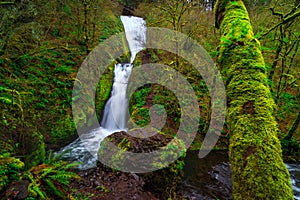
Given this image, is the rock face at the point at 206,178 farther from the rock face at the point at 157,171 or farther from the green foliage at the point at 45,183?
the green foliage at the point at 45,183

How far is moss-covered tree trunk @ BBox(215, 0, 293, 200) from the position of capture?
1.53 metres

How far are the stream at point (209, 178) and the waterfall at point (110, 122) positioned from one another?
133 inches

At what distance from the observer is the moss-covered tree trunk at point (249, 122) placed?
1525 mm

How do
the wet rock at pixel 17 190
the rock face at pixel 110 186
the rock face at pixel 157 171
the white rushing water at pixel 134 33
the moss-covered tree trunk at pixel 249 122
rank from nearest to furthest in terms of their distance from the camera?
the moss-covered tree trunk at pixel 249 122
the wet rock at pixel 17 190
the rock face at pixel 110 186
the rock face at pixel 157 171
the white rushing water at pixel 134 33

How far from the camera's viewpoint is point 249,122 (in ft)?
5.59

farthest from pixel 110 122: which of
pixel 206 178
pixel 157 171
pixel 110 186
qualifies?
pixel 110 186

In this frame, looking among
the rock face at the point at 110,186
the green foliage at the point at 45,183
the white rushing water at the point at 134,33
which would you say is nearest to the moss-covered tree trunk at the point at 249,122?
the green foliage at the point at 45,183

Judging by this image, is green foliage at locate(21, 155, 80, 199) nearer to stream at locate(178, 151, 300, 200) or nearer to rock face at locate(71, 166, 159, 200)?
rock face at locate(71, 166, 159, 200)

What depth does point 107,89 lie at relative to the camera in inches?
499

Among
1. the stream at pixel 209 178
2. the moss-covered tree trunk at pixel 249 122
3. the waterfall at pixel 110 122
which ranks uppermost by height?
the moss-covered tree trunk at pixel 249 122

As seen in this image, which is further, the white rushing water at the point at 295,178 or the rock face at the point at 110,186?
the white rushing water at the point at 295,178

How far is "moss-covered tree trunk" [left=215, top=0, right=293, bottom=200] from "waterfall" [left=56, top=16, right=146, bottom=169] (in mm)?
5575

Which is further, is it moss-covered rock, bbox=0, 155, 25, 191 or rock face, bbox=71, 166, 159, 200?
rock face, bbox=71, 166, 159, 200

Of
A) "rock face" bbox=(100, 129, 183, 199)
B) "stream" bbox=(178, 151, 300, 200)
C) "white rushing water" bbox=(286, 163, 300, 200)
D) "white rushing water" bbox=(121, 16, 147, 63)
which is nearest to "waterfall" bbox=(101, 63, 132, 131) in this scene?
"white rushing water" bbox=(121, 16, 147, 63)
